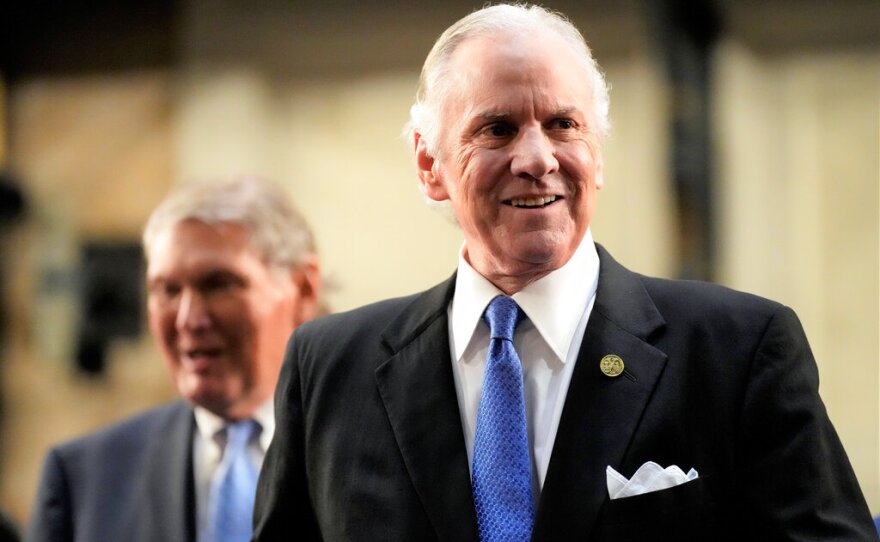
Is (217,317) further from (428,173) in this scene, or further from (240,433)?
(428,173)

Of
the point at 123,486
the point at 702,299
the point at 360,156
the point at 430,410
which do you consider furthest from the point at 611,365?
the point at 360,156

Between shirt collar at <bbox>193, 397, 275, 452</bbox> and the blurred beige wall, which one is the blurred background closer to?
the blurred beige wall

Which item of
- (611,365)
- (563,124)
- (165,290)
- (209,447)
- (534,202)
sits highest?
(563,124)

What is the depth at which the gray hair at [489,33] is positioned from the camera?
80.0 inches

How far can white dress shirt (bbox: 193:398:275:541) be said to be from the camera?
271 centimetres

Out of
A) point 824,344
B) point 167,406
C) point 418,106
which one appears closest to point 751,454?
point 418,106

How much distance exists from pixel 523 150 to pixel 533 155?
0.02 m

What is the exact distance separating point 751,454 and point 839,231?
4.25 m

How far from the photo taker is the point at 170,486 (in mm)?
2727

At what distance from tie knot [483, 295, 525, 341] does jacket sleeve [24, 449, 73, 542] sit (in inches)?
47.3

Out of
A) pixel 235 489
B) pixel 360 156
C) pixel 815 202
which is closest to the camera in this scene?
pixel 235 489

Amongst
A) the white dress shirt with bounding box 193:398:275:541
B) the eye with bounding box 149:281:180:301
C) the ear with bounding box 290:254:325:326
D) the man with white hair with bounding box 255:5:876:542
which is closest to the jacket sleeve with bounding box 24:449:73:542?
the white dress shirt with bounding box 193:398:275:541

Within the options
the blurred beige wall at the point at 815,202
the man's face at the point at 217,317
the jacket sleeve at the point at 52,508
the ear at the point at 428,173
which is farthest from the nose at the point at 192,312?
the blurred beige wall at the point at 815,202

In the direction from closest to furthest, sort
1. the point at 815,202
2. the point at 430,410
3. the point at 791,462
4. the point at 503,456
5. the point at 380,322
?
the point at 791,462
the point at 503,456
the point at 430,410
the point at 380,322
the point at 815,202
